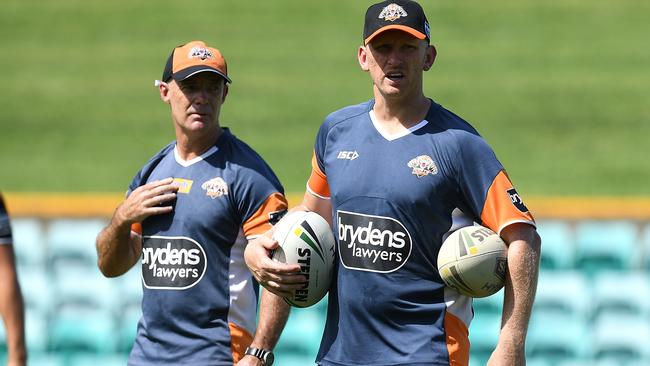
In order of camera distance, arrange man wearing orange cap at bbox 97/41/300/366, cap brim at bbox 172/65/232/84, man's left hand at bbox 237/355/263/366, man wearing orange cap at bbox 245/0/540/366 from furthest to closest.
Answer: cap brim at bbox 172/65/232/84
man wearing orange cap at bbox 97/41/300/366
man's left hand at bbox 237/355/263/366
man wearing orange cap at bbox 245/0/540/366

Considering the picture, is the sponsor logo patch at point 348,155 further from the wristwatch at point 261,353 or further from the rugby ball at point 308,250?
the wristwatch at point 261,353

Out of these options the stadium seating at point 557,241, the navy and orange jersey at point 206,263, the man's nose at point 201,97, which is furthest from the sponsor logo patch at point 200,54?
the stadium seating at point 557,241

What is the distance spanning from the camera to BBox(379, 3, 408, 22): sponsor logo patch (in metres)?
5.21

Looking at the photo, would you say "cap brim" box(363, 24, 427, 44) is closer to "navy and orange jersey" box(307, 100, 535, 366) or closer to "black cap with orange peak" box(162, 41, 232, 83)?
"navy and orange jersey" box(307, 100, 535, 366)

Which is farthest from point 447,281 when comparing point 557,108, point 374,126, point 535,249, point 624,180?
point 557,108

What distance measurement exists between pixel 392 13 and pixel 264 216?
1.20m

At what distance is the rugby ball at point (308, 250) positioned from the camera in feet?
17.4

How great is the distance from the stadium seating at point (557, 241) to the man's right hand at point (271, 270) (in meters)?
4.61

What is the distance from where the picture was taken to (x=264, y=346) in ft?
19.0

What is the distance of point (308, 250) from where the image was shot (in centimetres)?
530

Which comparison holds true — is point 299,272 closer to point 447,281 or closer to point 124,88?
point 447,281

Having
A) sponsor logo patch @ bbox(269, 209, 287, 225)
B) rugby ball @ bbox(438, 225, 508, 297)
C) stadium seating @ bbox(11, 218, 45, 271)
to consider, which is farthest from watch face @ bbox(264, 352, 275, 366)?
stadium seating @ bbox(11, 218, 45, 271)

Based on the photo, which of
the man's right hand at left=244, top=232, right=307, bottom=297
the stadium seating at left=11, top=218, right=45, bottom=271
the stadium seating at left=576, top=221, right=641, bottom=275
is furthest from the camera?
A: the stadium seating at left=11, top=218, right=45, bottom=271

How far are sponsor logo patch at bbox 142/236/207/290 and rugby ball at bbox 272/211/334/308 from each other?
60 cm
